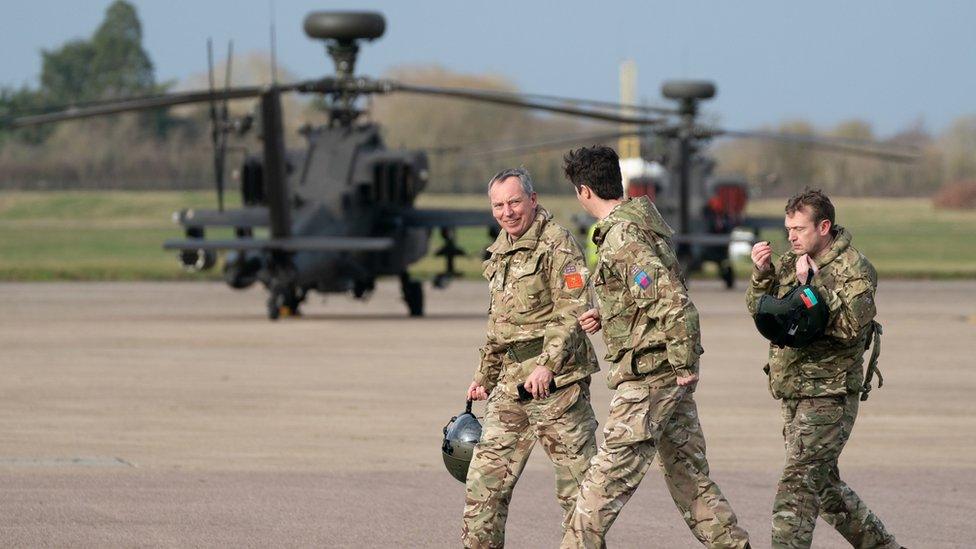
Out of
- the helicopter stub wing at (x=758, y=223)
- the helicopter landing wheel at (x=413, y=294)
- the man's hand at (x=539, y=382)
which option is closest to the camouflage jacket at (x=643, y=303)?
the man's hand at (x=539, y=382)

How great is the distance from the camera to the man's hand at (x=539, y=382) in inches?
267

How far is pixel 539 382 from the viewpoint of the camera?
6789mm

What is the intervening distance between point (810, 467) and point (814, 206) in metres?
1.07

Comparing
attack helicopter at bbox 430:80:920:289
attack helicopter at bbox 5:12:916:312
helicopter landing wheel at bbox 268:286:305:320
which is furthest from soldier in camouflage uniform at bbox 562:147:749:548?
attack helicopter at bbox 430:80:920:289

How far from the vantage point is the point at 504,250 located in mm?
7117

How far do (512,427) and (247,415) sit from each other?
6798 millimetres

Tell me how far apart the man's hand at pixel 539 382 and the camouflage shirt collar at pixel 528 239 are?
1.77 ft

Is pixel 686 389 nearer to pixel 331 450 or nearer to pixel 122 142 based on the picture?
pixel 331 450

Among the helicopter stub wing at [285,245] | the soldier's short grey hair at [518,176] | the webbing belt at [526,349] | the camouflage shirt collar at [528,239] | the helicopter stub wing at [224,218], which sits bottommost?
the helicopter stub wing at [285,245]

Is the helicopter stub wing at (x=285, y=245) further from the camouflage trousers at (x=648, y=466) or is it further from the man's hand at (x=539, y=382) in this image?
the camouflage trousers at (x=648, y=466)

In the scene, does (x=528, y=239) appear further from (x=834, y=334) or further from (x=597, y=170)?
(x=834, y=334)

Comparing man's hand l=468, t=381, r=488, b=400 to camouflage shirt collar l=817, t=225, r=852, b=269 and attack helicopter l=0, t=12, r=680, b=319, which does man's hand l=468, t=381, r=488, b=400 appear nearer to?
camouflage shirt collar l=817, t=225, r=852, b=269

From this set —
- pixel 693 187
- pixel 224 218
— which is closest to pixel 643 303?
pixel 224 218

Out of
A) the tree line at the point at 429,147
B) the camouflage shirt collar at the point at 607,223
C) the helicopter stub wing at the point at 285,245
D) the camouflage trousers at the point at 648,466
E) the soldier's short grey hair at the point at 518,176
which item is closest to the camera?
the camouflage trousers at the point at 648,466
